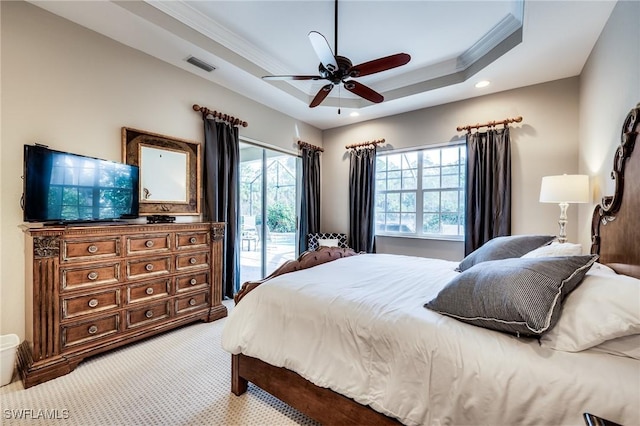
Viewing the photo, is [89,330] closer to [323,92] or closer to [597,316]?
[323,92]

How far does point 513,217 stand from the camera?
348cm

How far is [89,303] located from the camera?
215 centimetres

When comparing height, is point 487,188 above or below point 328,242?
above

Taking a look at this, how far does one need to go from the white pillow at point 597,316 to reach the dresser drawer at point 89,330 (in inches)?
115

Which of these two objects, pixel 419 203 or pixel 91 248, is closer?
pixel 91 248

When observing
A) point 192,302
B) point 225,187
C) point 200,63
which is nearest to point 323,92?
point 200,63

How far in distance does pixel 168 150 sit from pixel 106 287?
1510 millimetres

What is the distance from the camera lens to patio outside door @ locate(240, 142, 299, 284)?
163 inches

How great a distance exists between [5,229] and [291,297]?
2280 mm

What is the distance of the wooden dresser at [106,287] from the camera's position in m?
1.92

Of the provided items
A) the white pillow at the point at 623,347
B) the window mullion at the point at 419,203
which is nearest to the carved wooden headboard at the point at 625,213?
the white pillow at the point at 623,347

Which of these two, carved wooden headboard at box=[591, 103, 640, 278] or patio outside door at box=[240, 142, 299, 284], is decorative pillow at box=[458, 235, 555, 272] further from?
patio outside door at box=[240, 142, 299, 284]

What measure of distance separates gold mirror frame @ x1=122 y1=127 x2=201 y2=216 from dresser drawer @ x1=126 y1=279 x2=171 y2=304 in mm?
733

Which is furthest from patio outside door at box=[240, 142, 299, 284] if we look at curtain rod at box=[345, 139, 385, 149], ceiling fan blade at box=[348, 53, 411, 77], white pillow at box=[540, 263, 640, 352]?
white pillow at box=[540, 263, 640, 352]
